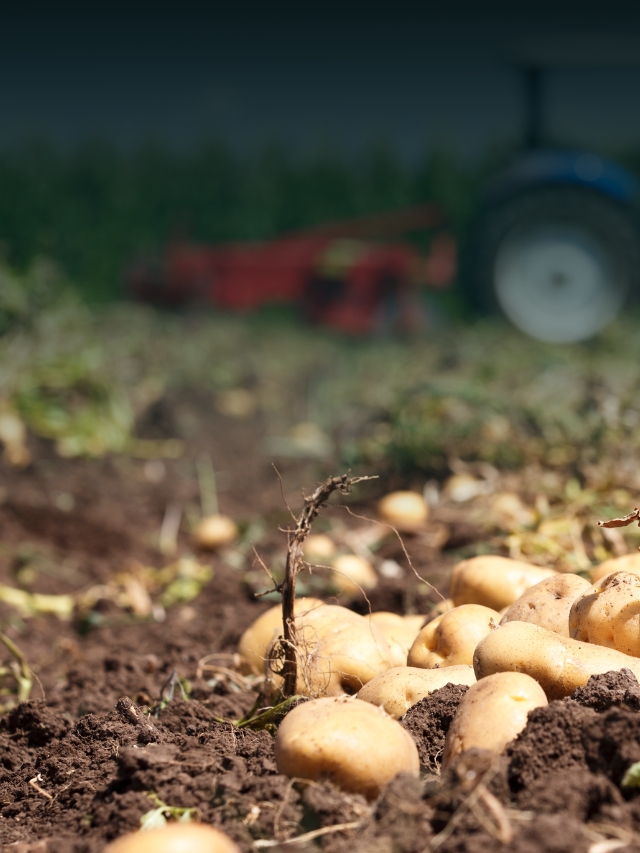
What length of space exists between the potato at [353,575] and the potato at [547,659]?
133 cm

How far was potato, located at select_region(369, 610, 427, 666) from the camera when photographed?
2.48 metres

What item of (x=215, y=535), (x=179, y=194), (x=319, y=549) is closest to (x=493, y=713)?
(x=319, y=549)

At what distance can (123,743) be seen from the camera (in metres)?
2.13

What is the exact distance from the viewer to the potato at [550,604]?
2215mm

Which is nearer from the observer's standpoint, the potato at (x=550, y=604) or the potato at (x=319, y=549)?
the potato at (x=550, y=604)

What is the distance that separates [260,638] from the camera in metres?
2.65

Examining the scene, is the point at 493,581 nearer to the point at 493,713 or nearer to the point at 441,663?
the point at 441,663

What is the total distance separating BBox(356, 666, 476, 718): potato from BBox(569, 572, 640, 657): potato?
0.28 m

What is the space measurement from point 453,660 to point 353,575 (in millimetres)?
1225

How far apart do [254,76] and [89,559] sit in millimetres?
13570

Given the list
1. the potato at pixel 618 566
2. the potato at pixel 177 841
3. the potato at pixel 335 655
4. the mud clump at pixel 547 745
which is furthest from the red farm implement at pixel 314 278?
the potato at pixel 177 841

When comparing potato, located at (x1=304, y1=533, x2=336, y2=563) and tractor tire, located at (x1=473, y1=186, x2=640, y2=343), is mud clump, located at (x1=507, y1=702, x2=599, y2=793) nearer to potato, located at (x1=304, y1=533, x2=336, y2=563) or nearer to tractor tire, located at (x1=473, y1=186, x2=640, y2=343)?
potato, located at (x1=304, y1=533, x2=336, y2=563)

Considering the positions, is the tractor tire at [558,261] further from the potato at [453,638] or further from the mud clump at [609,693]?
the mud clump at [609,693]

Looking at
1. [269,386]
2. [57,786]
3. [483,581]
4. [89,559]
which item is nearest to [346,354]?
[269,386]
